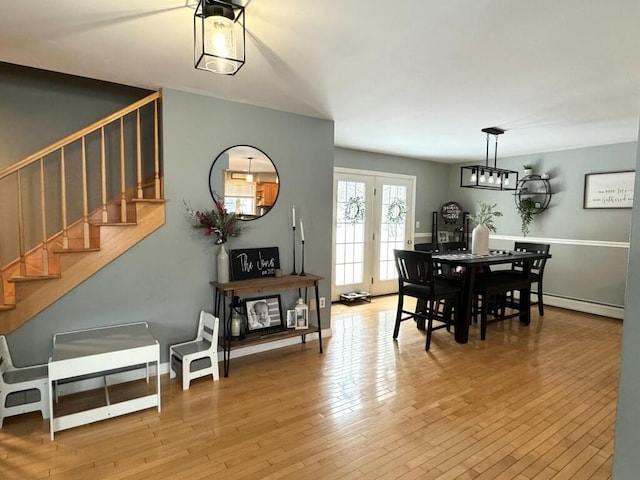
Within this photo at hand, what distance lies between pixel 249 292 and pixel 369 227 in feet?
10.3

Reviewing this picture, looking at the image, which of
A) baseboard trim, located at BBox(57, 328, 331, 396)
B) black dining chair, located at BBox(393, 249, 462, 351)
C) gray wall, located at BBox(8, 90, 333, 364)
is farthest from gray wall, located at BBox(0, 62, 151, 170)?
black dining chair, located at BBox(393, 249, 462, 351)

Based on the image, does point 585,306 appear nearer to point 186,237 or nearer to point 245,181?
point 245,181

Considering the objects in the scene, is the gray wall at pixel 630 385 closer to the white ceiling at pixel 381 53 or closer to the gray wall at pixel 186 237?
the white ceiling at pixel 381 53

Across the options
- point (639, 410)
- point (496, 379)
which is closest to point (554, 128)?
point (496, 379)

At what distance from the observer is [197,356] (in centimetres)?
290

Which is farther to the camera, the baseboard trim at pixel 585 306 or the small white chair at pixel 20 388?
the baseboard trim at pixel 585 306

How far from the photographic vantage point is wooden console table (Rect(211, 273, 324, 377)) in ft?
10.2

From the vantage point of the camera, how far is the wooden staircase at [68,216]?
8.50 ft

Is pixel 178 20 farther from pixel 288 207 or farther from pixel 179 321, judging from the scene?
pixel 179 321

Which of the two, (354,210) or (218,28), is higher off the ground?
(218,28)

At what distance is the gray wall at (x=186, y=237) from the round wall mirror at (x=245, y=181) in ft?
0.22

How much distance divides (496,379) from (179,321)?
2.66 m

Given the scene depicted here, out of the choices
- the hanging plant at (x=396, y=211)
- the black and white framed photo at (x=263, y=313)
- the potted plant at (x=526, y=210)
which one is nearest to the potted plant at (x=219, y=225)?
the black and white framed photo at (x=263, y=313)

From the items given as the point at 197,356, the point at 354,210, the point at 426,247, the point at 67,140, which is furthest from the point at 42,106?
the point at 426,247
